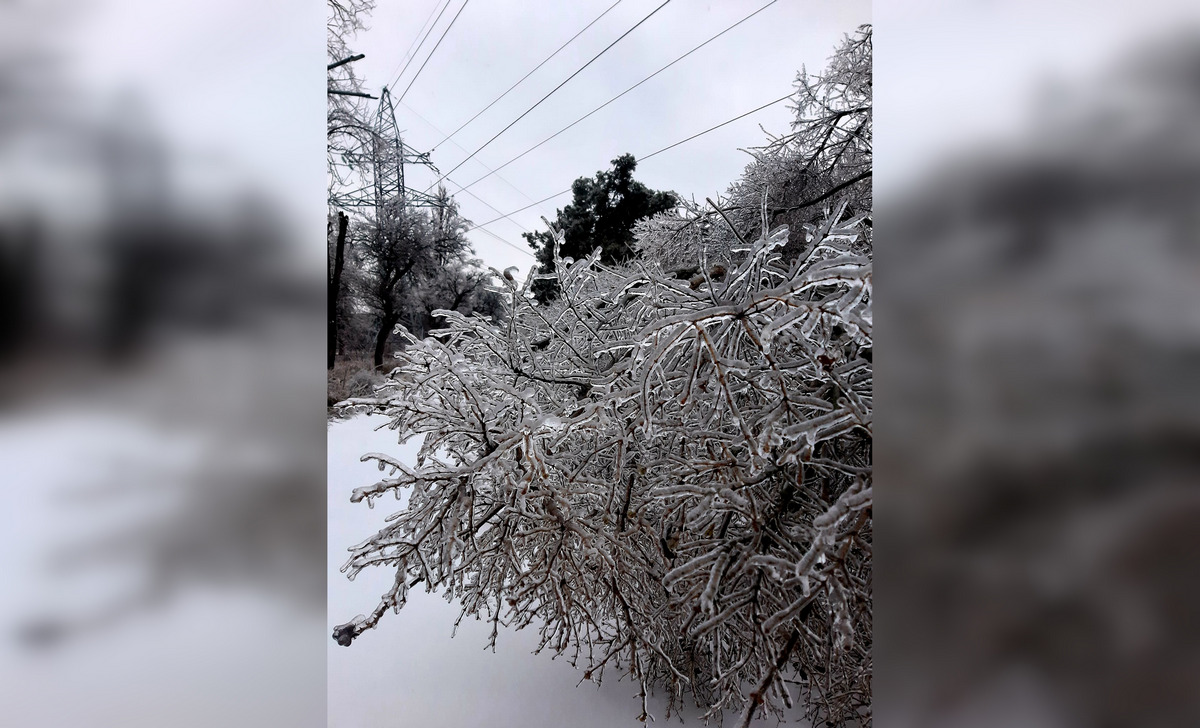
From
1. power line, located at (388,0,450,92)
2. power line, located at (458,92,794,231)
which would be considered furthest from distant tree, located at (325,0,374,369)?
power line, located at (458,92,794,231)

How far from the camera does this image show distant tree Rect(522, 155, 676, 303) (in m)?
3.64

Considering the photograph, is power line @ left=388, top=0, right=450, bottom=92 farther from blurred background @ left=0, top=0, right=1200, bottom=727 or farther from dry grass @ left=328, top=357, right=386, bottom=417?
blurred background @ left=0, top=0, right=1200, bottom=727

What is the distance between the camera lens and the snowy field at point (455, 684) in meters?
1.12

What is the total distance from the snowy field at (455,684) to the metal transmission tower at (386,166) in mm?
3099

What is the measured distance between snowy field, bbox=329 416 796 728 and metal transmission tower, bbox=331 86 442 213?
3099 mm

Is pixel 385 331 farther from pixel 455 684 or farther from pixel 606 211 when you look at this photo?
pixel 455 684

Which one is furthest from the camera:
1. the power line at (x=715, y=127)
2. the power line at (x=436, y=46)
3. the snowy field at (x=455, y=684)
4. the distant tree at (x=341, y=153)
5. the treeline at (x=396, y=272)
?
the treeline at (x=396, y=272)

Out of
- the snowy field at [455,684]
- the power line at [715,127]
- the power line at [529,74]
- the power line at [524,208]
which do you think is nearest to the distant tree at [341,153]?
the power line at [529,74]

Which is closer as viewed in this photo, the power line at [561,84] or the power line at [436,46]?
the power line at [561,84]
